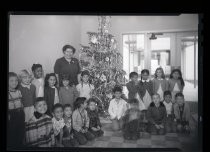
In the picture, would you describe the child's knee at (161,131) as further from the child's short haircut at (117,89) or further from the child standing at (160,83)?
the child's short haircut at (117,89)

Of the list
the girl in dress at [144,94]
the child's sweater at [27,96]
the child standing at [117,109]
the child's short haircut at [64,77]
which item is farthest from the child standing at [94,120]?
the child's sweater at [27,96]

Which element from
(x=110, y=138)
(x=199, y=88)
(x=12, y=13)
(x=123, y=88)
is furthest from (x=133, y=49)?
(x=12, y=13)

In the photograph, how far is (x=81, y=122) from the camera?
11.7ft

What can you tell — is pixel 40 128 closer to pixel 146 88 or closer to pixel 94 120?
pixel 94 120

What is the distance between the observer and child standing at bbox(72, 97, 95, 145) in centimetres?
353

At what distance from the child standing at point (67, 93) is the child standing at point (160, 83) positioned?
3.84 ft

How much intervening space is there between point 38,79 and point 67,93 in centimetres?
47

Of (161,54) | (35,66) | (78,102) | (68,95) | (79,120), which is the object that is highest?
(161,54)

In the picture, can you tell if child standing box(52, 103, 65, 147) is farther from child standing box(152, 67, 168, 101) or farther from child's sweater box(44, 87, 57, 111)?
child standing box(152, 67, 168, 101)

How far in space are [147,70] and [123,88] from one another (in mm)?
446

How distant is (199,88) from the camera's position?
11.2 feet

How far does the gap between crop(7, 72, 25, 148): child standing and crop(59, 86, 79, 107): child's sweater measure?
1.89 feet

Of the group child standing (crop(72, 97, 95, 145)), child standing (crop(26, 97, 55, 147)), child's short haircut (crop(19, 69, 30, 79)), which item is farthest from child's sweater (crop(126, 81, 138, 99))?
child's short haircut (crop(19, 69, 30, 79))

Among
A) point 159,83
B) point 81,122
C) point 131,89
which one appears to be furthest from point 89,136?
point 159,83
